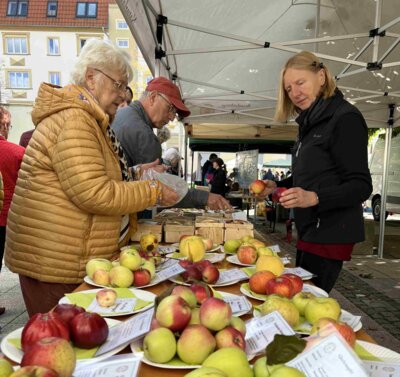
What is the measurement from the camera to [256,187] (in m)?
2.59

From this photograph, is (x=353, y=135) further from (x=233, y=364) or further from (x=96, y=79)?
(x=233, y=364)

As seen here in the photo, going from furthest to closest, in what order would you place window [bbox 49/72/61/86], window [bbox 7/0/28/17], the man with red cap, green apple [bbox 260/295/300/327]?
window [bbox 7/0/28/17] < window [bbox 49/72/61/86] < the man with red cap < green apple [bbox 260/295/300/327]

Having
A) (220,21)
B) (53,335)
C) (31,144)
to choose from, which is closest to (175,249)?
(31,144)

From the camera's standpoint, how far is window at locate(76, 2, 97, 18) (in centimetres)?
3228

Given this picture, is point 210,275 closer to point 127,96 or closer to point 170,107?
point 127,96

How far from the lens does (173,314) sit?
0.96m

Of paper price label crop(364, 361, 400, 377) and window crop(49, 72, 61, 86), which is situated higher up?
window crop(49, 72, 61, 86)

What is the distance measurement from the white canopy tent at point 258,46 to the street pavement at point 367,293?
581mm

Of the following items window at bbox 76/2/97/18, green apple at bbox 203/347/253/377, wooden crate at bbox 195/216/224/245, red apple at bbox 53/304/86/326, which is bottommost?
wooden crate at bbox 195/216/224/245

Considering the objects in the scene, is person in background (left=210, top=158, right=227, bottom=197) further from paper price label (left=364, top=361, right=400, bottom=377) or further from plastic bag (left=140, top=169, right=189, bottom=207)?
paper price label (left=364, top=361, right=400, bottom=377)

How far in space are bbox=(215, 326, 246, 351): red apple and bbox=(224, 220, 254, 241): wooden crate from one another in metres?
1.42

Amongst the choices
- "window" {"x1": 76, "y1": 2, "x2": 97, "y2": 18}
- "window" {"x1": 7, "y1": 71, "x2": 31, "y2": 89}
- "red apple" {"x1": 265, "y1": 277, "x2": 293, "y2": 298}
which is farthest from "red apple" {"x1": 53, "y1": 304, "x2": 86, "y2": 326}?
"window" {"x1": 76, "y1": 2, "x2": 97, "y2": 18}

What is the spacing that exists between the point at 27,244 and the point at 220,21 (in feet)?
12.4

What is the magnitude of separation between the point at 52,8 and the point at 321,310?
37563mm
